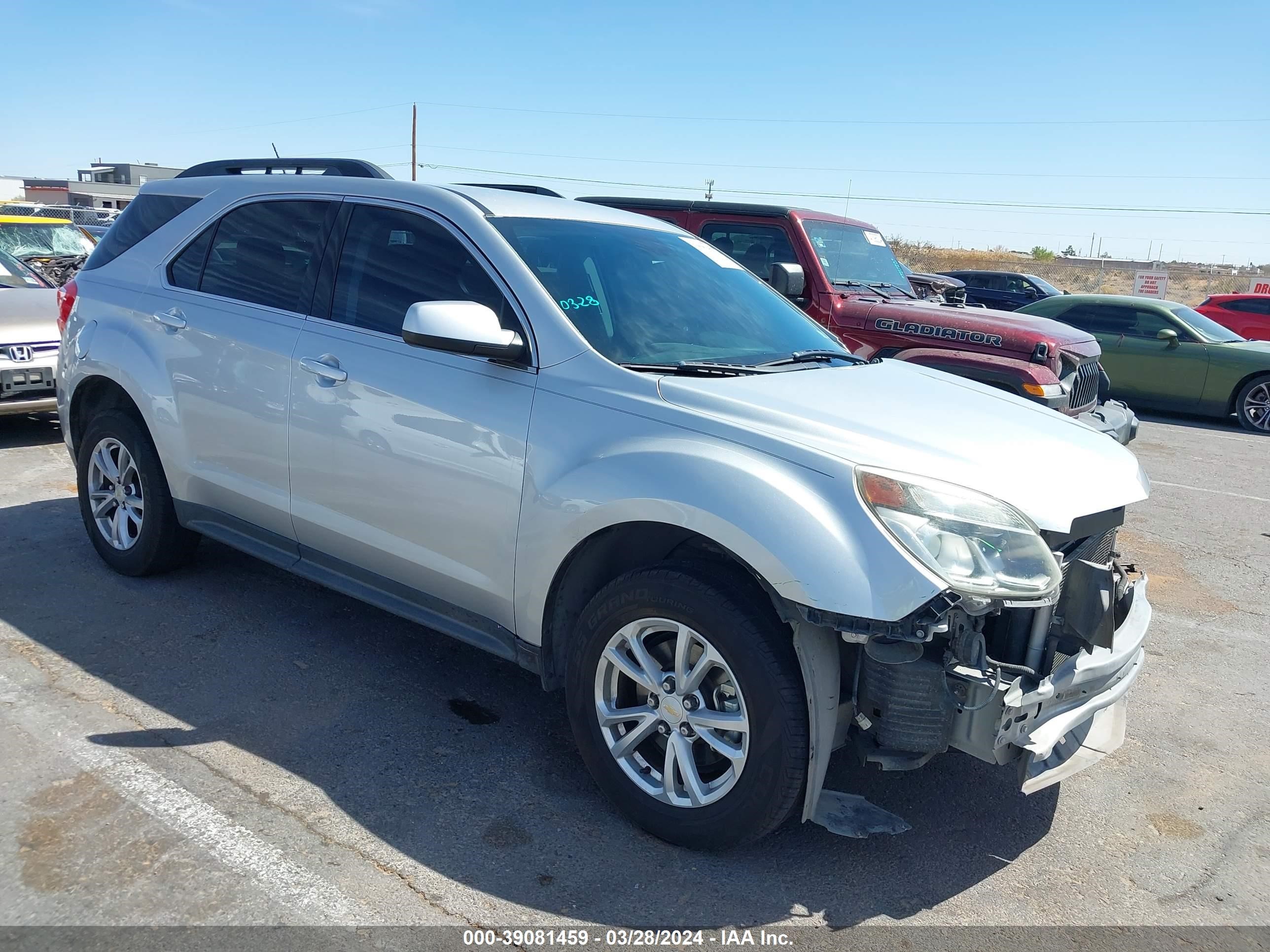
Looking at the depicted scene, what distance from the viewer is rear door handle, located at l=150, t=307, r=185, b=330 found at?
4.63 m

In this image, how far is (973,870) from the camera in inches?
124

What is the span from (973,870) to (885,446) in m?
1.35

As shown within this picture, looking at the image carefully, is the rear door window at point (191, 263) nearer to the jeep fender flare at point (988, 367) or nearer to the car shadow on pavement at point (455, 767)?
the car shadow on pavement at point (455, 767)

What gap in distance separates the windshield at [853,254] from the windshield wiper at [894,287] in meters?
0.02

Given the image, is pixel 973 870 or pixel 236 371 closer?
pixel 973 870

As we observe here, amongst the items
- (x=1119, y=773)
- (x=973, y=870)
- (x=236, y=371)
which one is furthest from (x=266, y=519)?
(x=1119, y=773)

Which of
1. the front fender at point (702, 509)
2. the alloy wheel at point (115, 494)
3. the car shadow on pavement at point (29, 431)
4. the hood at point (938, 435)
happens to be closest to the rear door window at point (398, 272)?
the front fender at point (702, 509)

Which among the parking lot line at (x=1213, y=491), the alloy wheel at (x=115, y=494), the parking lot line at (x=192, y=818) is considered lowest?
the parking lot line at (x=192, y=818)

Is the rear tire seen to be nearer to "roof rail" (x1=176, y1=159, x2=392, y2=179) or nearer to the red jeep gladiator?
"roof rail" (x1=176, y1=159, x2=392, y2=179)

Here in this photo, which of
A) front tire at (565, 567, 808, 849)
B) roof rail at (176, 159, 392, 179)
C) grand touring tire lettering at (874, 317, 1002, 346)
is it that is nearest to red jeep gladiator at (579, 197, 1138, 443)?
grand touring tire lettering at (874, 317, 1002, 346)

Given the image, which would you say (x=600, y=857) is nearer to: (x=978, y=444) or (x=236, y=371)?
(x=978, y=444)

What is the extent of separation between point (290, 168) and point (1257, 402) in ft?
40.1

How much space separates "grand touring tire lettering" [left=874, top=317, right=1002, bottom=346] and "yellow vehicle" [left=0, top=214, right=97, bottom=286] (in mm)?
9921

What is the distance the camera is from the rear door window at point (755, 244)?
8297 mm
